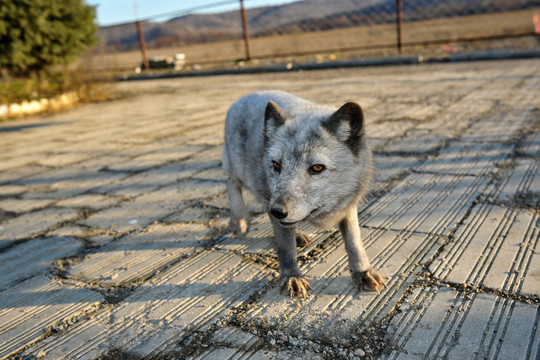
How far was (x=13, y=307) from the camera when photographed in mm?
A: 2371

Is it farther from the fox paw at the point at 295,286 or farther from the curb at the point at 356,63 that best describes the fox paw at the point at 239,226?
the curb at the point at 356,63

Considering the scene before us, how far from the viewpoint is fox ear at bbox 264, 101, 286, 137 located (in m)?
2.35

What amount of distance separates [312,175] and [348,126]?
0.33 metres

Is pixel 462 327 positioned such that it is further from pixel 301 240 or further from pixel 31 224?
pixel 31 224

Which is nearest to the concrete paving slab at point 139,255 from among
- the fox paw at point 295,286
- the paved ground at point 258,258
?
the paved ground at point 258,258

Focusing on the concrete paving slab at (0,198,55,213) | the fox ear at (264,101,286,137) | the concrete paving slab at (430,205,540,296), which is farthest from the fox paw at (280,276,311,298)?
the concrete paving slab at (0,198,55,213)

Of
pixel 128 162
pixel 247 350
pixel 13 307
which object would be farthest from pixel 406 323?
pixel 128 162

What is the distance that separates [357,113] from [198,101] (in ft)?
25.2

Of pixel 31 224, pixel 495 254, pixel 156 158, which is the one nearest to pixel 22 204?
pixel 31 224

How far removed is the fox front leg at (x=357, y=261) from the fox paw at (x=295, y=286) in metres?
0.28

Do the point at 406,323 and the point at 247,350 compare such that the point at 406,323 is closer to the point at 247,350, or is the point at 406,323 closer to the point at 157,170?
the point at 247,350

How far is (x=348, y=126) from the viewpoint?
2.25 m

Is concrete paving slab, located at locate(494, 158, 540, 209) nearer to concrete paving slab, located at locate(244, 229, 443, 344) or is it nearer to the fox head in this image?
concrete paving slab, located at locate(244, 229, 443, 344)

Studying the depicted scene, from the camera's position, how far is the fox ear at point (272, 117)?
7.71 feet
